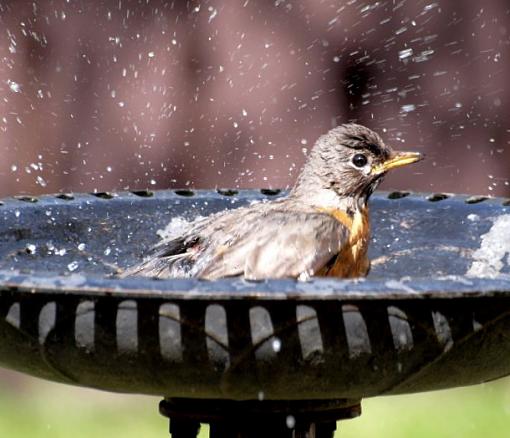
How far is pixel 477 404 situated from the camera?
6.05m

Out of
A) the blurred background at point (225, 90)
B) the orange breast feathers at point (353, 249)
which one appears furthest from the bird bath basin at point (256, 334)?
the blurred background at point (225, 90)

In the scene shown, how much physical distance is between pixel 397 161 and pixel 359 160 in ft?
0.40

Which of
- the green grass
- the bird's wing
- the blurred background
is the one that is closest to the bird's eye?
the bird's wing

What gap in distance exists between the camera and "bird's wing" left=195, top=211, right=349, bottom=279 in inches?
121

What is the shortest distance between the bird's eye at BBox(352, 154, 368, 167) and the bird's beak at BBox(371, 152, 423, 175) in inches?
1.3

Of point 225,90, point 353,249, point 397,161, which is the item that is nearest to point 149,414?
point 225,90

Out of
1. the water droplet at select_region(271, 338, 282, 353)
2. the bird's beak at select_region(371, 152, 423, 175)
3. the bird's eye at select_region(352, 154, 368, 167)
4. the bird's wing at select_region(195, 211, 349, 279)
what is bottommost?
the water droplet at select_region(271, 338, 282, 353)

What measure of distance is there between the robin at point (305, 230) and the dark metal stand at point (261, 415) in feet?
0.92

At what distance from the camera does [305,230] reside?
3.20m

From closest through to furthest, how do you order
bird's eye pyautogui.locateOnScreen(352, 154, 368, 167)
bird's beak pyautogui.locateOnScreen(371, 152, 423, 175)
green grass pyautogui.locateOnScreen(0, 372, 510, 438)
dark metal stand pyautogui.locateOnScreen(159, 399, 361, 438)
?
dark metal stand pyautogui.locateOnScreen(159, 399, 361, 438) → bird's beak pyautogui.locateOnScreen(371, 152, 423, 175) → bird's eye pyautogui.locateOnScreen(352, 154, 368, 167) → green grass pyautogui.locateOnScreen(0, 372, 510, 438)

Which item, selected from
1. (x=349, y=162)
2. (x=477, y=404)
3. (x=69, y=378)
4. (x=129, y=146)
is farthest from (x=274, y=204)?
(x=477, y=404)

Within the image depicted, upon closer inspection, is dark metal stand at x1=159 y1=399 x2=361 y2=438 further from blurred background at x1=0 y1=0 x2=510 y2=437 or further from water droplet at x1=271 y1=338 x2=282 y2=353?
blurred background at x1=0 y1=0 x2=510 y2=437

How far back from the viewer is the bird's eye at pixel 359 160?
3684 millimetres

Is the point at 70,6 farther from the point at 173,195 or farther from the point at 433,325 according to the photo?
the point at 433,325
